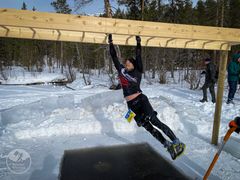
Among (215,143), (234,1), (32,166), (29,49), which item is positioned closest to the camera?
(32,166)

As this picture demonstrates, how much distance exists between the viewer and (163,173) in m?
3.75

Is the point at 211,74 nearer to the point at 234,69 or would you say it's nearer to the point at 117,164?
the point at 234,69

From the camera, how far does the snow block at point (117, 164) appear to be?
3.67 m

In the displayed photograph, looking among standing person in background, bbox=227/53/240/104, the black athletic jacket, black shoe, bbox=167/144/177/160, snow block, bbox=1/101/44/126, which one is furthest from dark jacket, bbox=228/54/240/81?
snow block, bbox=1/101/44/126

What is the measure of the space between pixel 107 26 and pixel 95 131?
3533 millimetres

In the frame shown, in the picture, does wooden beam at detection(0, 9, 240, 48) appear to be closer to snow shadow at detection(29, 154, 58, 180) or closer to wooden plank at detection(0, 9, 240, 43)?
wooden plank at detection(0, 9, 240, 43)

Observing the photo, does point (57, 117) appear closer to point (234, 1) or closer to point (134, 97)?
point (134, 97)

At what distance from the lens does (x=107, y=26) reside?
353 cm

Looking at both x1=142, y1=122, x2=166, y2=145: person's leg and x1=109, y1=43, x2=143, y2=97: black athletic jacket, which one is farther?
x1=109, y1=43, x2=143, y2=97: black athletic jacket

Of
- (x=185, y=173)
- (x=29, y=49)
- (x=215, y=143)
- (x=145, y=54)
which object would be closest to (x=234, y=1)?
(x=145, y=54)

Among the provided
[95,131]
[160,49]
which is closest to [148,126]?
[95,131]

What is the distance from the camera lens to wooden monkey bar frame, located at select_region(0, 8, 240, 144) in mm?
3168

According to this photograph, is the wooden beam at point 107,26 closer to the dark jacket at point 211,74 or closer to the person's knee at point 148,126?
the person's knee at point 148,126

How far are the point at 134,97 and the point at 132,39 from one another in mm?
1424
